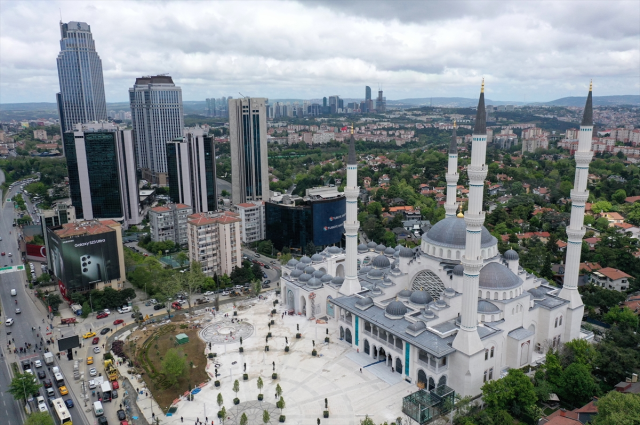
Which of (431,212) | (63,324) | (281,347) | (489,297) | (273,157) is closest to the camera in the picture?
(489,297)

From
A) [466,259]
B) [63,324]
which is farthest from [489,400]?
[63,324]

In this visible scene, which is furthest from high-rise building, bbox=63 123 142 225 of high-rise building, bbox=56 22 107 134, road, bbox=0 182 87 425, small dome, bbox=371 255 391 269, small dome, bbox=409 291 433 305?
high-rise building, bbox=56 22 107 134

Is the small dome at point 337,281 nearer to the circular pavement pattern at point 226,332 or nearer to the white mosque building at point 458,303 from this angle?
the white mosque building at point 458,303

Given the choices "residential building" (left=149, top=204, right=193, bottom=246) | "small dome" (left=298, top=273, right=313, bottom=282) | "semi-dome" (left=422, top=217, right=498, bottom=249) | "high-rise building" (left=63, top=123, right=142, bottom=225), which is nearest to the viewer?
"semi-dome" (left=422, top=217, right=498, bottom=249)

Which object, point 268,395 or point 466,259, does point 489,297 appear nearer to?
point 466,259

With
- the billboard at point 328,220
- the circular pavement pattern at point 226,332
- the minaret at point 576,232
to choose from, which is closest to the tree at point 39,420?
the circular pavement pattern at point 226,332

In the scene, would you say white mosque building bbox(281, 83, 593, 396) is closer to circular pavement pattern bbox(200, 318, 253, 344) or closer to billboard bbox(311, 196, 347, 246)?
circular pavement pattern bbox(200, 318, 253, 344)
